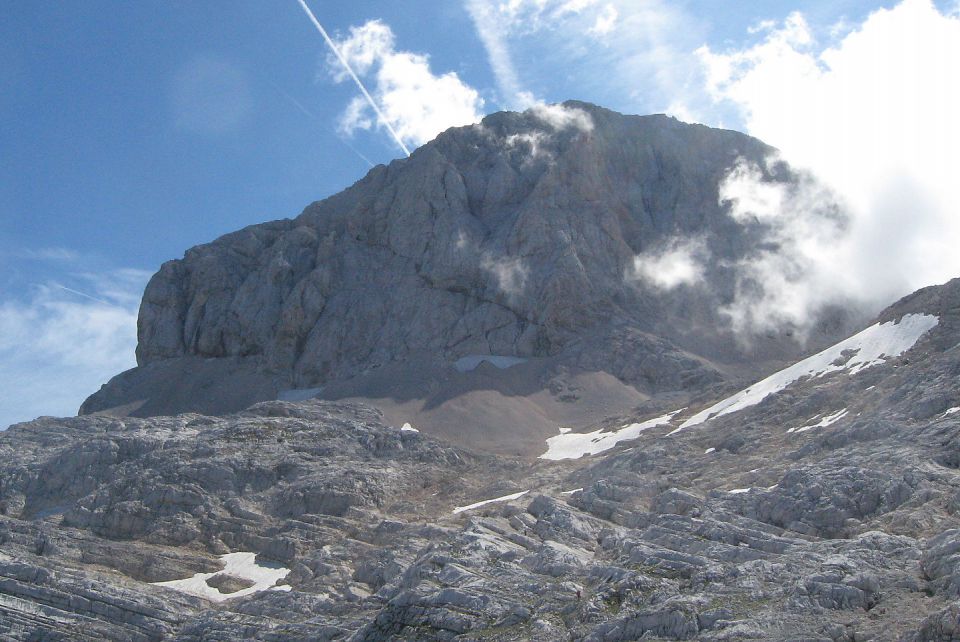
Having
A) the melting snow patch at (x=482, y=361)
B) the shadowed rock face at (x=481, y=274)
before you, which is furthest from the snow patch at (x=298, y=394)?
the melting snow patch at (x=482, y=361)

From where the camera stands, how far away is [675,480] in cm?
5597

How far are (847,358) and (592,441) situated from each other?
22291 millimetres

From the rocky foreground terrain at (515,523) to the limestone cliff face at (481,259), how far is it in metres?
25.0

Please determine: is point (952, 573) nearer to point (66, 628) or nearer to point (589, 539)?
point (589, 539)

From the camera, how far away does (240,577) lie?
57.4 metres

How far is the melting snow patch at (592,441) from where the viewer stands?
7894 centimetres

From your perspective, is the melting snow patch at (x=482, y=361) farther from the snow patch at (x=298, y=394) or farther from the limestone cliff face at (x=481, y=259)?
the snow patch at (x=298, y=394)

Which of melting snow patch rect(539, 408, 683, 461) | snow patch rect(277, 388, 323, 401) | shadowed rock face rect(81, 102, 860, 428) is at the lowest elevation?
melting snow patch rect(539, 408, 683, 461)

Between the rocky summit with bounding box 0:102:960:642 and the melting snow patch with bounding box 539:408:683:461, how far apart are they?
0.47 m

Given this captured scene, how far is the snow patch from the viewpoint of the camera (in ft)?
348

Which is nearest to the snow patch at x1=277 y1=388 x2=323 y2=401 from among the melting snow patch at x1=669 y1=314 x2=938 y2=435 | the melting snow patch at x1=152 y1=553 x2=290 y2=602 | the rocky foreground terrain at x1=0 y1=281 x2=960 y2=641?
the rocky foreground terrain at x1=0 y1=281 x2=960 y2=641

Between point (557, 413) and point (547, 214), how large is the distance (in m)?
29.2

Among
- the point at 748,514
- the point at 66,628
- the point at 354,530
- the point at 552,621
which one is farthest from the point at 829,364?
the point at 66,628

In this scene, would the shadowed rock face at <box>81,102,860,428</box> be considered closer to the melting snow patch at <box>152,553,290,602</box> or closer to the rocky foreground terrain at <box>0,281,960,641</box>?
the rocky foreground terrain at <box>0,281,960,641</box>
